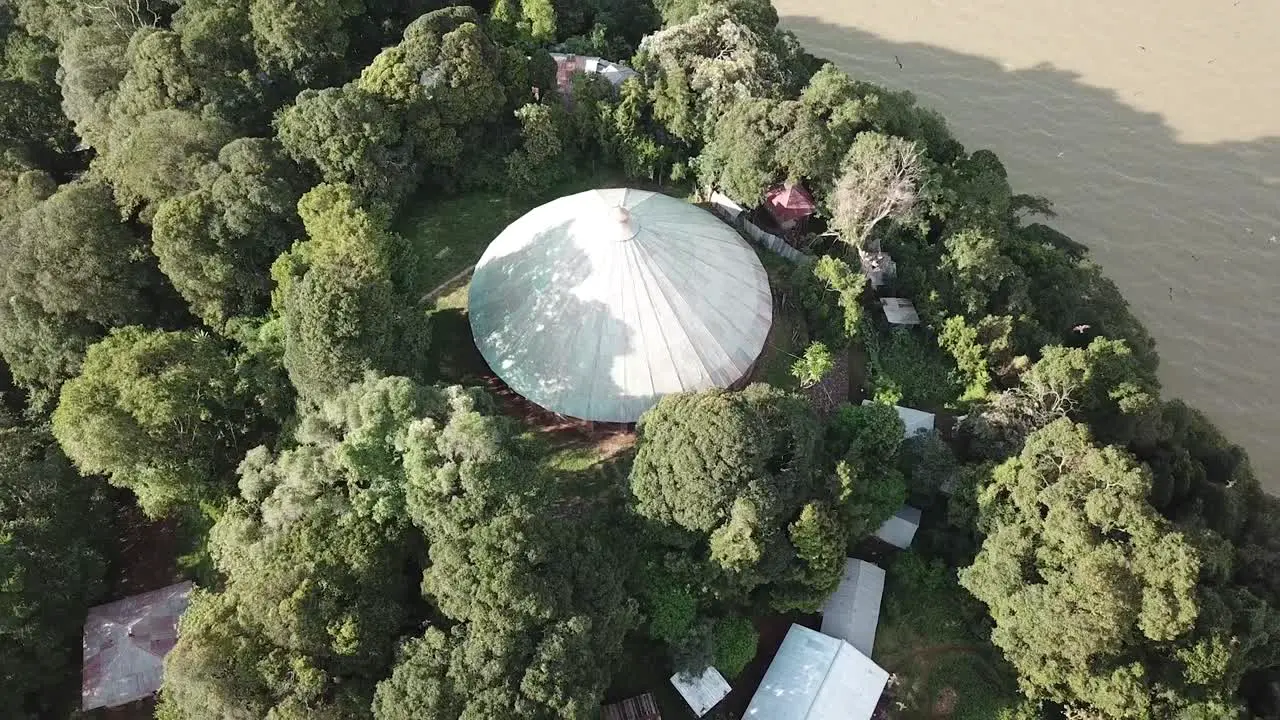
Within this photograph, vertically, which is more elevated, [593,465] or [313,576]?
[313,576]

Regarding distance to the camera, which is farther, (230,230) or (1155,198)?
(1155,198)

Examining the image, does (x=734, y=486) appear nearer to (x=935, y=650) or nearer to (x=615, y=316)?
(x=615, y=316)

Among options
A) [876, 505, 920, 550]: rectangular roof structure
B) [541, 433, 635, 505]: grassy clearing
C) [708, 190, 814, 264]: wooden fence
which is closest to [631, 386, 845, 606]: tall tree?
[541, 433, 635, 505]: grassy clearing

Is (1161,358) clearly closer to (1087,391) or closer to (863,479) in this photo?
(1087,391)

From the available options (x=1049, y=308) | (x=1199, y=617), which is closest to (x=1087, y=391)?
(x=1049, y=308)

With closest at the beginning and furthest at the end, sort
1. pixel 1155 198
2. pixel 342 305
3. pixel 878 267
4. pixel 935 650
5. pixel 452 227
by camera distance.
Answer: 1. pixel 342 305
2. pixel 935 650
3. pixel 878 267
4. pixel 452 227
5. pixel 1155 198

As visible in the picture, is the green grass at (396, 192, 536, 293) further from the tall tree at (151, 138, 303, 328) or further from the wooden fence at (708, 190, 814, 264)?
the wooden fence at (708, 190, 814, 264)

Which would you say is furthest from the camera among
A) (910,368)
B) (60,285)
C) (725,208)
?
(725,208)

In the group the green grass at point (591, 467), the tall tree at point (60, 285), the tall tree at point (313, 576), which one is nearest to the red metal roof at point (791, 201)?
the green grass at point (591, 467)

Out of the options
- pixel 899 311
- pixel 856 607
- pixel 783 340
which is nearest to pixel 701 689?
pixel 856 607
